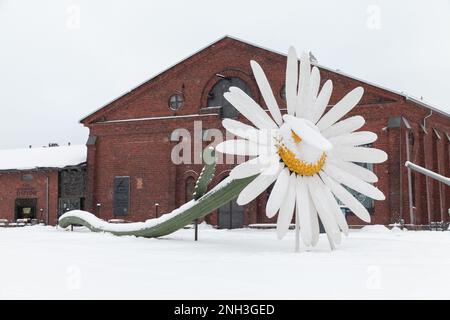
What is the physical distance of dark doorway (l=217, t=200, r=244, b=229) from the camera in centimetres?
2386

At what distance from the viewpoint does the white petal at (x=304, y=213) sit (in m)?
6.05

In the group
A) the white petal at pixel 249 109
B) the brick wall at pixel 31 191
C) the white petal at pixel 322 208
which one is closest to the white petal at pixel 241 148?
the white petal at pixel 249 109

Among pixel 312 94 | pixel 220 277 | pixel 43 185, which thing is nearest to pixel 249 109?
pixel 312 94

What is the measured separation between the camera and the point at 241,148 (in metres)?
5.93

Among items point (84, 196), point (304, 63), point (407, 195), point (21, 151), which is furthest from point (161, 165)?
point (304, 63)

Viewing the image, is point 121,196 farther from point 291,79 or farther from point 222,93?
point 291,79

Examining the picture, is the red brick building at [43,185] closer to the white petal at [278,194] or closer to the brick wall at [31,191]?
the brick wall at [31,191]

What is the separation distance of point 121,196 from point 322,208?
20549 millimetres

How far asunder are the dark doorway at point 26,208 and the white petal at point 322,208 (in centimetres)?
2641

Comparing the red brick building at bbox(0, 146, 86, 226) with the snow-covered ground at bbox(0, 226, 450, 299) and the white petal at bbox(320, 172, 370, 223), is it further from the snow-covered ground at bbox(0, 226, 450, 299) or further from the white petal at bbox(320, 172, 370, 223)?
the snow-covered ground at bbox(0, 226, 450, 299)

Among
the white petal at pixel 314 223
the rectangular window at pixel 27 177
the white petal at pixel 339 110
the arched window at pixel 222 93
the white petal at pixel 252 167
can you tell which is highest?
the arched window at pixel 222 93

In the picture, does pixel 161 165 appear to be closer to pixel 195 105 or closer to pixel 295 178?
pixel 195 105
